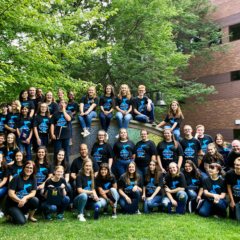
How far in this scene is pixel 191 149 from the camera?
646 centimetres

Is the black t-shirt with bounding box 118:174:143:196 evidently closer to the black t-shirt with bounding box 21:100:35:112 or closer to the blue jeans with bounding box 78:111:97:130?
the blue jeans with bounding box 78:111:97:130

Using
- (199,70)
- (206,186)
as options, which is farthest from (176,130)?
(199,70)

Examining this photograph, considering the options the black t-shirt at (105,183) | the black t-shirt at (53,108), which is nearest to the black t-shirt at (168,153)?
the black t-shirt at (105,183)

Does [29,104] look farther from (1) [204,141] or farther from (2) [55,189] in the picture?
(1) [204,141]

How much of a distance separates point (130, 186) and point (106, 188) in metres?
→ 0.51

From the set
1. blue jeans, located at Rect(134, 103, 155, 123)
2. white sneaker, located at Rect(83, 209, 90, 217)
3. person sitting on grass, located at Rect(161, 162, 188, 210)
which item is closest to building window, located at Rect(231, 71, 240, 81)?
blue jeans, located at Rect(134, 103, 155, 123)

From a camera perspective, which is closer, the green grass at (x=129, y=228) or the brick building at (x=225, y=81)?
the green grass at (x=129, y=228)

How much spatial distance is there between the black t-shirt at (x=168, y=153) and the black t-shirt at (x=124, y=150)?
755 millimetres

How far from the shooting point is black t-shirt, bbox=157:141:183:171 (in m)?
6.26

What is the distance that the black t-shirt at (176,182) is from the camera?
5562 millimetres

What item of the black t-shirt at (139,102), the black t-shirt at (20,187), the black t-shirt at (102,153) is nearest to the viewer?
the black t-shirt at (20,187)

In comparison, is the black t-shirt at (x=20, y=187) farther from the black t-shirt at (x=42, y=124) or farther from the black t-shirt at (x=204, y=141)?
the black t-shirt at (x=204, y=141)

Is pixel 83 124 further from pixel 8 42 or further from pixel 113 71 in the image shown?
pixel 113 71

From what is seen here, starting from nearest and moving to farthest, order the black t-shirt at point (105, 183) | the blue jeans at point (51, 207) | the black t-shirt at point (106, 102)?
the blue jeans at point (51, 207), the black t-shirt at point (105, 183), the black t-shirt at point (106, 102)
